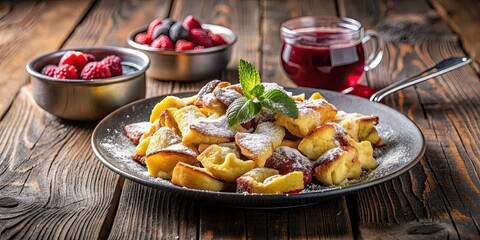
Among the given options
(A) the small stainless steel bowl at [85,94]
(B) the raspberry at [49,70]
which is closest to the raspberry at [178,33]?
(A) the small stainless steel bowl at [85,94]

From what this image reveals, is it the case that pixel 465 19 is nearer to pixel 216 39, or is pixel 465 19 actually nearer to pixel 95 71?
pixel 216 39

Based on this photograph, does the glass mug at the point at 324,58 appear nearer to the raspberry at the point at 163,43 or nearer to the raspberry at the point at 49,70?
the raspberry at the point at 163,43

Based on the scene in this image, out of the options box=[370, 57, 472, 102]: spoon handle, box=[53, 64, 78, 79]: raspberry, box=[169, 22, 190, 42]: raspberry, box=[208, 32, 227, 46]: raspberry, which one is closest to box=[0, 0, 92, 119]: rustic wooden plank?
box=[53, 64, 78, 79]: raspberry

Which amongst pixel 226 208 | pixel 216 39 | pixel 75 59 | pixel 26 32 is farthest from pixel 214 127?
pixel 26 32

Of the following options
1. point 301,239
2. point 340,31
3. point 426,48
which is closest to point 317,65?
point 340,31

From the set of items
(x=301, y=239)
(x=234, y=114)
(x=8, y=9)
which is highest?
(x=234, y=114)

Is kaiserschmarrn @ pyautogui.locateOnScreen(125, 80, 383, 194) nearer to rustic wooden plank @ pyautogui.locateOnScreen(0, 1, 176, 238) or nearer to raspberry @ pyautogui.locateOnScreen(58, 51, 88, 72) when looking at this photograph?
rustic wooden plank @ pyautogui.locateOnScreen(0, 1, 176, 238)

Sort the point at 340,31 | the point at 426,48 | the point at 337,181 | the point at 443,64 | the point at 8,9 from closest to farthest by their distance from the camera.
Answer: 1. the point at 337,181
2. the point at 443,64
3. the point at 340,31
4. the point at 426,48
5. the point at 8,9

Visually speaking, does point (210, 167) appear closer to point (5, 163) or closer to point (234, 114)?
point (234, 114)
